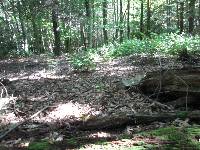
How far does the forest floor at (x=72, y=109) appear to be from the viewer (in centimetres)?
532

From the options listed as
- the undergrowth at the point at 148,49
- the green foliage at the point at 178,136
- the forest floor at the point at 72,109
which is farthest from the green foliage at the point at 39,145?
the undergrowth at the point at 148,49

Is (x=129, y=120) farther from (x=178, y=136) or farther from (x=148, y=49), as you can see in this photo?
(x=148, y=49)

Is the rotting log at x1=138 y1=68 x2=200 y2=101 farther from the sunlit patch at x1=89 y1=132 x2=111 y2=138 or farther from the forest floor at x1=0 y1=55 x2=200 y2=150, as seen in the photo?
the sunlit patch at x1=89 y1=132 x2=111 y2=138

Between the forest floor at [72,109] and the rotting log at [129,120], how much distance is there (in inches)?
4.4

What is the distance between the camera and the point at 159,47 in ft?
54.1

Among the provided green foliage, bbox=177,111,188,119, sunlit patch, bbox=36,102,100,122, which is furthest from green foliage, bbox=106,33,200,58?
green foliage, bbox=177,111,188,119

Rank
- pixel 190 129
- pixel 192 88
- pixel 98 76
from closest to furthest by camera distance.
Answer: pixel 190 129 < pixel 192 88 < pixel 98 76

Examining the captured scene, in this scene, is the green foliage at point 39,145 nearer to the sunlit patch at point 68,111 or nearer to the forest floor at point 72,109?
the forest floor at point 72,109

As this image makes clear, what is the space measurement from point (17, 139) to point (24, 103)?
263 centimetres

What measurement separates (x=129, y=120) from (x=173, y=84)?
1868 millimetres

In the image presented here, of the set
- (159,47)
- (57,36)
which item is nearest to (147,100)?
(159,47)

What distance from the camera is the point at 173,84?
24.5 ft

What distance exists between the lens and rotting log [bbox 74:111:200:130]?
603 cm

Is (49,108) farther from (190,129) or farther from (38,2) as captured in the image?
(38,2)
